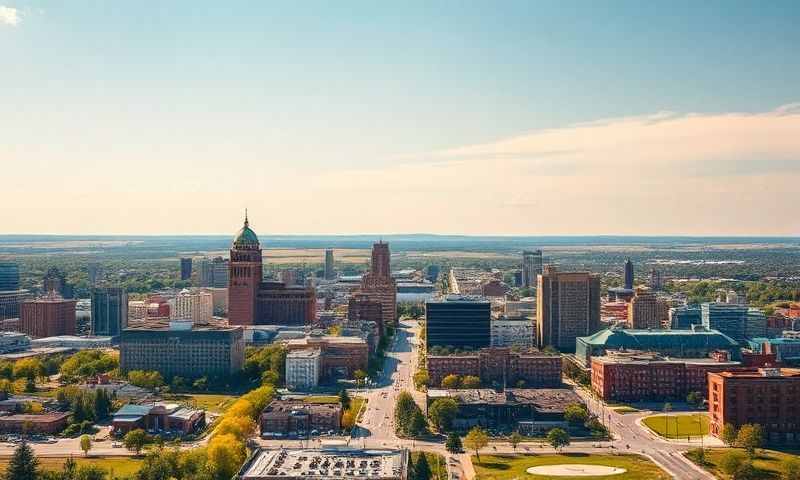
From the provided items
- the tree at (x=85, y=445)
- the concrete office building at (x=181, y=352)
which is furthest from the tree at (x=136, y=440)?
the concrete office building at (x=181, y=352)

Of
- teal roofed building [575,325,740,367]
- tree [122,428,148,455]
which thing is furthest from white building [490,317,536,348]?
tree [122,428,148,455]

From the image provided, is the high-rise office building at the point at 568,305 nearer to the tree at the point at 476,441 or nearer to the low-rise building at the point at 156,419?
the tree at the point at 476,441

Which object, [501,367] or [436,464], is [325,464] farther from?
[501,367]

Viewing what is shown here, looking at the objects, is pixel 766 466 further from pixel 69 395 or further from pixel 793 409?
pixel 69 395

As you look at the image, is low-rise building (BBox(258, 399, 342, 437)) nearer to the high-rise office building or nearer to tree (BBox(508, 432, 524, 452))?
tree (BBox(508, 432, 524, 452))

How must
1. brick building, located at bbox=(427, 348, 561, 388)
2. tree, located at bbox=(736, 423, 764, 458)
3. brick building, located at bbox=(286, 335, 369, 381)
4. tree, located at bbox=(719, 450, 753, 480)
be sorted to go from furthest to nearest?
brick building, located at bbox=(286, 335, 369, 381) → brick building, located at bbox=(427, 348, 561, 388) → tree, located at bbox=(736, 423, 764, 458) → tree, located at bbox=(719, 450, 753, 480)
